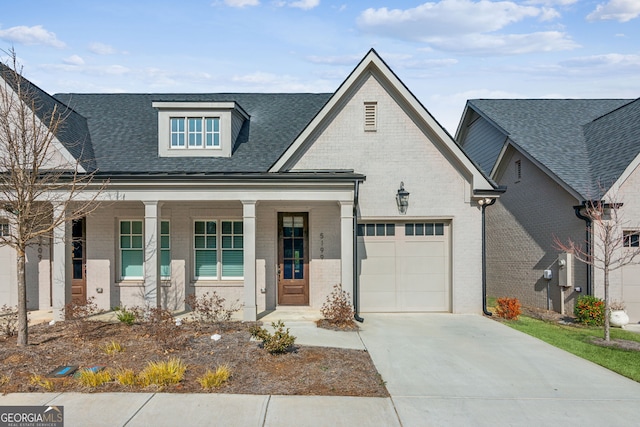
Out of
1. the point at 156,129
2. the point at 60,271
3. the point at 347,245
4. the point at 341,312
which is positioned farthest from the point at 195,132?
the point at 341,312

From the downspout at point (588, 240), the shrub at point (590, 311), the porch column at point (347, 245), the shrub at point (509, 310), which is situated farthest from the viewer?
the downspout at point (588, 240)

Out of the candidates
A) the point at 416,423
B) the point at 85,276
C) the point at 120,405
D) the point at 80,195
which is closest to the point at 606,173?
the point at 416,423

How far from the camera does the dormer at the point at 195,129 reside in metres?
13.1

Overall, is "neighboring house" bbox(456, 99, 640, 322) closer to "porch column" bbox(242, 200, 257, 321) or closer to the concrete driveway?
the concrete driveway

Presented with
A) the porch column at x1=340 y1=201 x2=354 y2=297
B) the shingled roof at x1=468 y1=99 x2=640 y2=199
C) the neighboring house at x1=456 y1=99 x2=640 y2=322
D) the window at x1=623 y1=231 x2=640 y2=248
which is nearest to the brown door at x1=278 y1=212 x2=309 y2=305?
the porch column at x1=340 y1=201 x2=354 y2=297

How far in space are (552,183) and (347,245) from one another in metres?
6.96

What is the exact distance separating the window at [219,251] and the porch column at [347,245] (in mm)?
3343

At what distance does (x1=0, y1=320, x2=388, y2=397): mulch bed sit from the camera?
21.3 feet

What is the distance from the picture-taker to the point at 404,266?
1280 cm

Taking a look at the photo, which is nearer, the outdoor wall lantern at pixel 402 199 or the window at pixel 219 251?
the outdoor wall lantern at pixel 402 199

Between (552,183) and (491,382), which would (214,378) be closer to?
(491,382)

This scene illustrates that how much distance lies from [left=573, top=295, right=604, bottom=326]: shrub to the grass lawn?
22 cm

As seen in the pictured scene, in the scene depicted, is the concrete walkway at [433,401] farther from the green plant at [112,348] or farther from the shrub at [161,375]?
the green plant at [112,348]

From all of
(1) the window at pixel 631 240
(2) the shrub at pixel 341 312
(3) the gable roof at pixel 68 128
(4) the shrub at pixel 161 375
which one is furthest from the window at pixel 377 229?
(3) the gable roof at pixel 68 128
